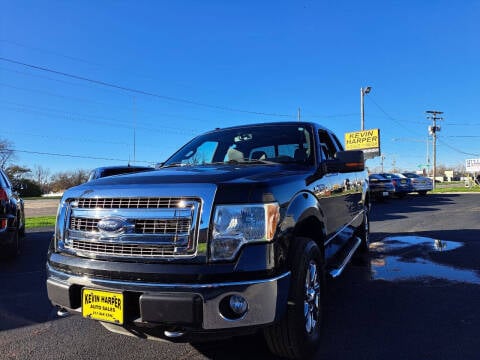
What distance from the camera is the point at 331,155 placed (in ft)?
15.6

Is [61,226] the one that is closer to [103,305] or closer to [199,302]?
[103,305]

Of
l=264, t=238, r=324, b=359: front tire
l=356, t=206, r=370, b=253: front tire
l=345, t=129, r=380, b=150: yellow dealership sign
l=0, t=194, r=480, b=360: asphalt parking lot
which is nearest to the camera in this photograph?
l=264, t=238, r=324, b=359: front tire

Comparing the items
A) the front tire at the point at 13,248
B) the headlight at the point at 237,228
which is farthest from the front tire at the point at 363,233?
the front tire at the point at 13,248

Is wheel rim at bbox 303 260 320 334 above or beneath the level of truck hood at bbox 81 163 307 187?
beneath

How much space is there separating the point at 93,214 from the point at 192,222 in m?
0.78

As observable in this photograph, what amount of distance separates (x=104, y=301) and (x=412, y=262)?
4964 mm

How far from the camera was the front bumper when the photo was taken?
2262 millimetres

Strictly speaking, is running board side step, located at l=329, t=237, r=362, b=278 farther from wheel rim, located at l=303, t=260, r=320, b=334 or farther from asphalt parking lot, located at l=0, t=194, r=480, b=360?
wheel rim, located at l=303, t=260, r=320, b=334

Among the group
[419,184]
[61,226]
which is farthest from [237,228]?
[419,184]

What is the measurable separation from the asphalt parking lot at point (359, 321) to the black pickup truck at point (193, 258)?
515 millimetres

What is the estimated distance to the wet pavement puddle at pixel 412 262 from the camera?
5156 mm

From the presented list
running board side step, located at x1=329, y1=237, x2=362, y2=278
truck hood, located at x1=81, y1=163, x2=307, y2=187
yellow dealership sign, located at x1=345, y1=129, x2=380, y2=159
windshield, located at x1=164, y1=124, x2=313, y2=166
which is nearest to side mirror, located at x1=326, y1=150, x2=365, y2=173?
windshield, located at x1=164, y1=124, x2=313, y2=166

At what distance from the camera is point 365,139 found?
39781mm

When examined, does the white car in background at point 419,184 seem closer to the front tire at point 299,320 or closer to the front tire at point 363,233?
the front tire at point 363,233
